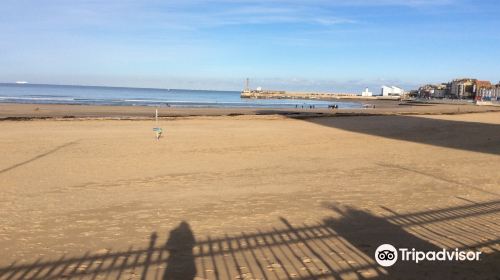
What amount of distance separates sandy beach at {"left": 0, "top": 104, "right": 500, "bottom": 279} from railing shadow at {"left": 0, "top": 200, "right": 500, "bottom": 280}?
21 mm

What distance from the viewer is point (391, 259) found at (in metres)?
5.36

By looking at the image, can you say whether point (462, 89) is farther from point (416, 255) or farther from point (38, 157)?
point (416, 255)

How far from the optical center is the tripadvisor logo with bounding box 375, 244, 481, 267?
5.38 m

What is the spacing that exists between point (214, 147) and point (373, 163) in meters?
5.53

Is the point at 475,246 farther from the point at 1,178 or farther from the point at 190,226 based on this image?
the point at 1,178

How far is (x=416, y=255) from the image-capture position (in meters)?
5.53

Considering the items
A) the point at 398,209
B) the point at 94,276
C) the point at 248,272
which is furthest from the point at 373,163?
the point at 94,276

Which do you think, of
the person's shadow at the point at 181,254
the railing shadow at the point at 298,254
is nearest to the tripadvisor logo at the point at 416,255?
the railing shadow at the point at 298,254

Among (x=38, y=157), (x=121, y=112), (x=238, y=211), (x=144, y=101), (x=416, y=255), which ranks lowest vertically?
(x=144, y=101)

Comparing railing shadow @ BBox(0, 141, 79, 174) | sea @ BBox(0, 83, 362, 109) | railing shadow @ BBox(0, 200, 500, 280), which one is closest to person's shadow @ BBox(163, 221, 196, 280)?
railing shadow @ BBox(0, 200, 500, 280)

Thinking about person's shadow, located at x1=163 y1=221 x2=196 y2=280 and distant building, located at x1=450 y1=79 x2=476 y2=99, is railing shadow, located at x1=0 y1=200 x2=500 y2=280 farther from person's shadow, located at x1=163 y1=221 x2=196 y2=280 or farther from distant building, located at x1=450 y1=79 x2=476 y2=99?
distant building, located at x1=450 y1=79 x2=476 y2=99

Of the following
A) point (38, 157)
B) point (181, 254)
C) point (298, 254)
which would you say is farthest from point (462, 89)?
point (181, 254)

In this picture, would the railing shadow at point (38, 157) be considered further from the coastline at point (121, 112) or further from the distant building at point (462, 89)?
the distant building at point (462, 89)

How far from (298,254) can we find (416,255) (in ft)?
4.36
